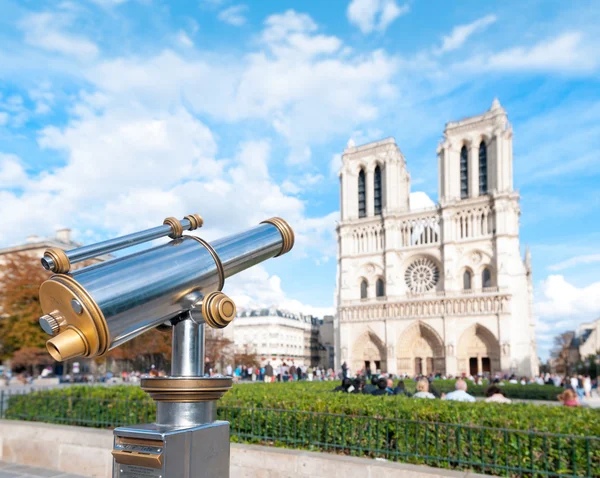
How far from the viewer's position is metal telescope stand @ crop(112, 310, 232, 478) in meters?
2.21

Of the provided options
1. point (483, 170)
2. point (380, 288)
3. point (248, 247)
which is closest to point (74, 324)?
point (248, 247)

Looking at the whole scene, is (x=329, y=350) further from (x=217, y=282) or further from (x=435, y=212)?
(x=217, y=282)

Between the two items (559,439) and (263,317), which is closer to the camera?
(559,439)

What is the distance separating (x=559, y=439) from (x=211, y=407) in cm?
398

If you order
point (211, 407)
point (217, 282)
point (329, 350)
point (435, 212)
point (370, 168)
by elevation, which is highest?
point (370, 168)

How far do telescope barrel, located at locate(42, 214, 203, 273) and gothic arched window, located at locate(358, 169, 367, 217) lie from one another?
57.7 m

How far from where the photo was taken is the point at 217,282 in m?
2.53

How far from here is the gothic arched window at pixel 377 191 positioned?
194 feet

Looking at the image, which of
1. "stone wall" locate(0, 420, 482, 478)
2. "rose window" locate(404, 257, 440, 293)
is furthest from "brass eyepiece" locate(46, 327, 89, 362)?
"rose window" locate(404, 257, 440, 293)

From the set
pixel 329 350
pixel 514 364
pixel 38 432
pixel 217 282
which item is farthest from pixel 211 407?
pixel 329 350

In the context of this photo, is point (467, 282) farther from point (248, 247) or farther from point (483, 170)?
point (248, 247)

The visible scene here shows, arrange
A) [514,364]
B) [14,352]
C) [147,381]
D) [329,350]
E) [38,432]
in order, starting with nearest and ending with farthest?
[147,381] → [38,432] → [14,352] → [514,364] → [329,350]

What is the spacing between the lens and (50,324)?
1995 millimetres

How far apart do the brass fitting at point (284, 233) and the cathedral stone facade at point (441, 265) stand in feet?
161
